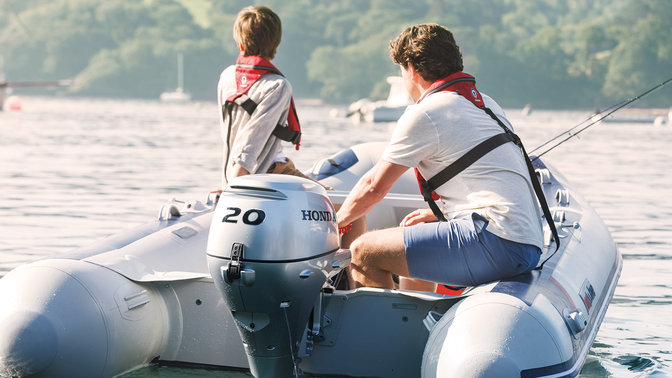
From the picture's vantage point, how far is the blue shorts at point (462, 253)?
343cm

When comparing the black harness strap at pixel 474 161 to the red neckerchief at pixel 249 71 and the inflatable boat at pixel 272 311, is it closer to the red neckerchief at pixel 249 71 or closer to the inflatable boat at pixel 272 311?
the inflatable boat at pixel 272 311

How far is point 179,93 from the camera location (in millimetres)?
91688

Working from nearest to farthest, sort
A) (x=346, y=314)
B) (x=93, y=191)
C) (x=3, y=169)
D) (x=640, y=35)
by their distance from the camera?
1. (x=346, y=314)
2. (x=93, y=191)
3. (x=3, y=169)
4. (x=640, y=35)

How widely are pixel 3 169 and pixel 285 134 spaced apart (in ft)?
40.7

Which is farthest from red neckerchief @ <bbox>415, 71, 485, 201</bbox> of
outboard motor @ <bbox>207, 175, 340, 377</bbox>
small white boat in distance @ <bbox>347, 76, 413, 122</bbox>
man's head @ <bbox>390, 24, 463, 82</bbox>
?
small white boat in distance @ <bbox>347, 76, 413, 122</bbox>

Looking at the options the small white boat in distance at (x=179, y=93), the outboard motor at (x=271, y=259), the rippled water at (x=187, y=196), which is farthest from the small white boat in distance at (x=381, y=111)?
the small white boat in distance at (x=179, y=93)

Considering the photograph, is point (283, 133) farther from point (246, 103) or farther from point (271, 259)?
point (271, 259)

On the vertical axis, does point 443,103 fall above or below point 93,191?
above

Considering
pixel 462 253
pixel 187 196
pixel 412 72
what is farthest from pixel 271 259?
pixel 187 196

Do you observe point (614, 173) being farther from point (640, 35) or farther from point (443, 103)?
point (640, 35)

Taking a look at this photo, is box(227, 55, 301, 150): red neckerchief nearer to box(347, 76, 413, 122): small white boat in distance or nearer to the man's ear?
the man's ear

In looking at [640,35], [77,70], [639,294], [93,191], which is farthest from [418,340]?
[77,70]

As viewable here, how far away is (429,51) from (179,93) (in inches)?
A: 3537

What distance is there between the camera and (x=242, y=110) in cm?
474
